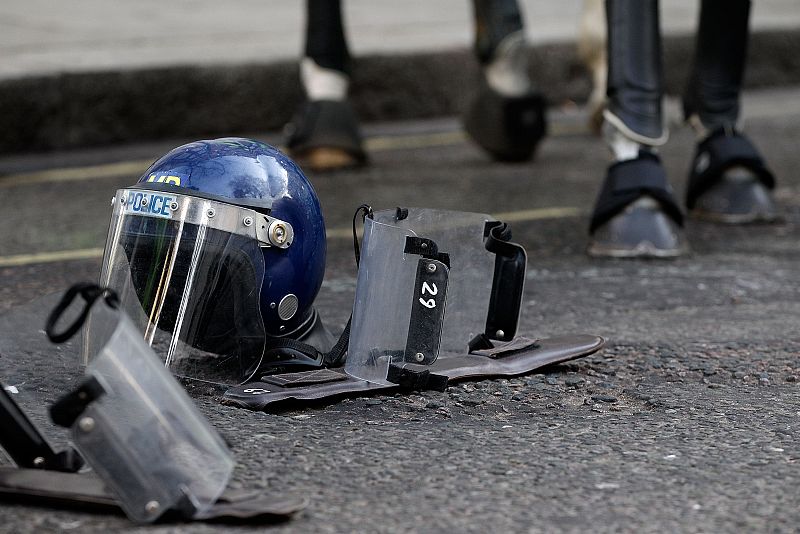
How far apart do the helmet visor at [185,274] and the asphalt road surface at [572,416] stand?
129 mm

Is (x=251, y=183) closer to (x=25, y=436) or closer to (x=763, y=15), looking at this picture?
(x=25, y=436)

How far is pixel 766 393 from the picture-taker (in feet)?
8.77

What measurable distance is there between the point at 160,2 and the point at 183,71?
9.04ft

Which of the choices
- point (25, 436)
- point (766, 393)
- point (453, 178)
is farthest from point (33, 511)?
point (453, 178)

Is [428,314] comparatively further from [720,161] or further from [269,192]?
[720,161]

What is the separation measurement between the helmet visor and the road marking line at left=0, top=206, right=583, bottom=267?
31.5 inches

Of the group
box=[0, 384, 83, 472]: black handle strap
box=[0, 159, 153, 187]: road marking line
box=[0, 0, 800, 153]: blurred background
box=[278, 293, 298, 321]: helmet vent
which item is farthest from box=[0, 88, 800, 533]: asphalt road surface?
box=[0, 0, 800, 153]: blurred background

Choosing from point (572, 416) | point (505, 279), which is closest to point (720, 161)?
point (505, 279)

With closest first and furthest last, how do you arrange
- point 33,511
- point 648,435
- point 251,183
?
point 33,511
point 648,435
point 251,183

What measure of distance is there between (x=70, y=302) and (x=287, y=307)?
2.42ft

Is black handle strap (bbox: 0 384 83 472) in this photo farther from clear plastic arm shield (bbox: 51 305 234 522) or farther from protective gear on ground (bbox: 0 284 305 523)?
clear plastic arm shield (bbox: 51 305 234 522)

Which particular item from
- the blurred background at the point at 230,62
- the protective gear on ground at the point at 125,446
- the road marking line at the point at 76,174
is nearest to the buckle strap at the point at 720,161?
the road marking line at the point at 76,174

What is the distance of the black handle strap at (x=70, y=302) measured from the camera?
196cm

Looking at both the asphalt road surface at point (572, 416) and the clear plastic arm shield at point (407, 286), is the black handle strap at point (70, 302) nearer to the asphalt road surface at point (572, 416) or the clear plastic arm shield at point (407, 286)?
the asphalt road surface at point (572, 416)
